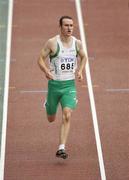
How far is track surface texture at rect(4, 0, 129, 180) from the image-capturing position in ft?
36.4

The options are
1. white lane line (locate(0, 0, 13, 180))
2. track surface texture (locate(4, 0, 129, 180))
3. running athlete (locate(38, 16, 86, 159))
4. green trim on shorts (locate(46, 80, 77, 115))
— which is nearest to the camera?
running athlete (locate(38, 16, 86, 159))

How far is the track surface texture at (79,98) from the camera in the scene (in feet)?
36.4

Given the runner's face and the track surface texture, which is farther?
the track surface texture

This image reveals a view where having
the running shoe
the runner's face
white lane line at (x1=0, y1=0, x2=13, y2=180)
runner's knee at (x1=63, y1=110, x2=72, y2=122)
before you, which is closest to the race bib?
the runner's face

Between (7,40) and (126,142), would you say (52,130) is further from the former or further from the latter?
(7,40)

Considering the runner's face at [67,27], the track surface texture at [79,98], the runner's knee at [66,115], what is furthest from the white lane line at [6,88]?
the runner's face at [67,27]

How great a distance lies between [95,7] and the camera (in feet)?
63.2

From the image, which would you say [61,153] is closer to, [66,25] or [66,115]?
[66,115]

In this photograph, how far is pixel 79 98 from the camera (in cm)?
1408

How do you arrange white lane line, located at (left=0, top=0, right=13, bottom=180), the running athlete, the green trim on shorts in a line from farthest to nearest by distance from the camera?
white lane line, located at (left=0, top=0, right=13, bottom=180)
the green trim on shorts
the running athlete

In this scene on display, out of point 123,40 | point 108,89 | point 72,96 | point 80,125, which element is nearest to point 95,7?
point 123,40

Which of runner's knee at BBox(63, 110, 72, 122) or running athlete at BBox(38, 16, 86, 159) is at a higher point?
running athlete at BBox(38, 16, 86, 159)

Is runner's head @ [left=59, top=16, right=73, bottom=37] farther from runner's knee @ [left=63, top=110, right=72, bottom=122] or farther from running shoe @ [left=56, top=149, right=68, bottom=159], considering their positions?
running shoe @ [left=56, top=149, right=68, bottom=159]

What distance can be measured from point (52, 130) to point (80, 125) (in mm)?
546
